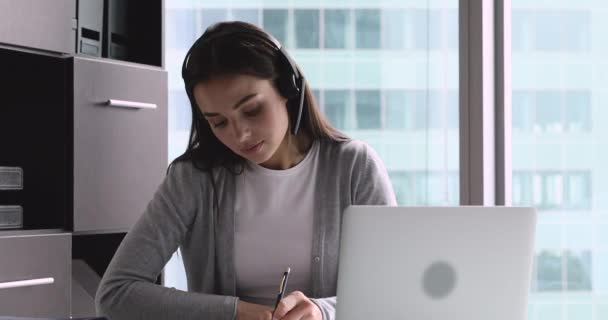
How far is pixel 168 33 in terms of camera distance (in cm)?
265

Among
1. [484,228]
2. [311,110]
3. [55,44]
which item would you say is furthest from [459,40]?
[484,228]

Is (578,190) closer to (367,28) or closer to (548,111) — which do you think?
(548,111)

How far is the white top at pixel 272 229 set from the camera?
1.79 meters

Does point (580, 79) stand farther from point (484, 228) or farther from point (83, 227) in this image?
point (83, 227)

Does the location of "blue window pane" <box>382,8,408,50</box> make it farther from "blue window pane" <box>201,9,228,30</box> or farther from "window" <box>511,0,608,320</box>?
"blue window pane" <box>201,9,228,30</box>

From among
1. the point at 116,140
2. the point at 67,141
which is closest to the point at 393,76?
the point at 116,140

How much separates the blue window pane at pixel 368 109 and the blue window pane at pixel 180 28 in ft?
1.86

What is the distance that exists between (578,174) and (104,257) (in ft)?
4.26

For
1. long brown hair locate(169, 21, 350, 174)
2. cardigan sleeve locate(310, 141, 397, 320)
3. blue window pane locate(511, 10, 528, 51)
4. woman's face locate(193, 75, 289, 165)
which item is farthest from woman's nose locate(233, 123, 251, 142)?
blue window pane locate(511, 10, 528, 51)

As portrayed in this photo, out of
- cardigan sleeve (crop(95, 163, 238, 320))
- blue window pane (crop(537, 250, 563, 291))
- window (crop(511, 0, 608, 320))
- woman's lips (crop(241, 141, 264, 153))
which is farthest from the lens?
blue window pane (crop(537, 250, 563, 291))

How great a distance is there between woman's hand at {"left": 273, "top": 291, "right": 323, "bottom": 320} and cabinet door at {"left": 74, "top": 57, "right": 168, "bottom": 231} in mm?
825

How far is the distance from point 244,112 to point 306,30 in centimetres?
91

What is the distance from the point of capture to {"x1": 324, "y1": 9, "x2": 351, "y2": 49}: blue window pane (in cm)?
252

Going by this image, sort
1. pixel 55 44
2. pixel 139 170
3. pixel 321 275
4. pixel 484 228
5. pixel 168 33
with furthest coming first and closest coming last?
pixel 168 33 → pixel 139 170 → pixel 55 44 → pixel 321 275 → pixel 484 228
